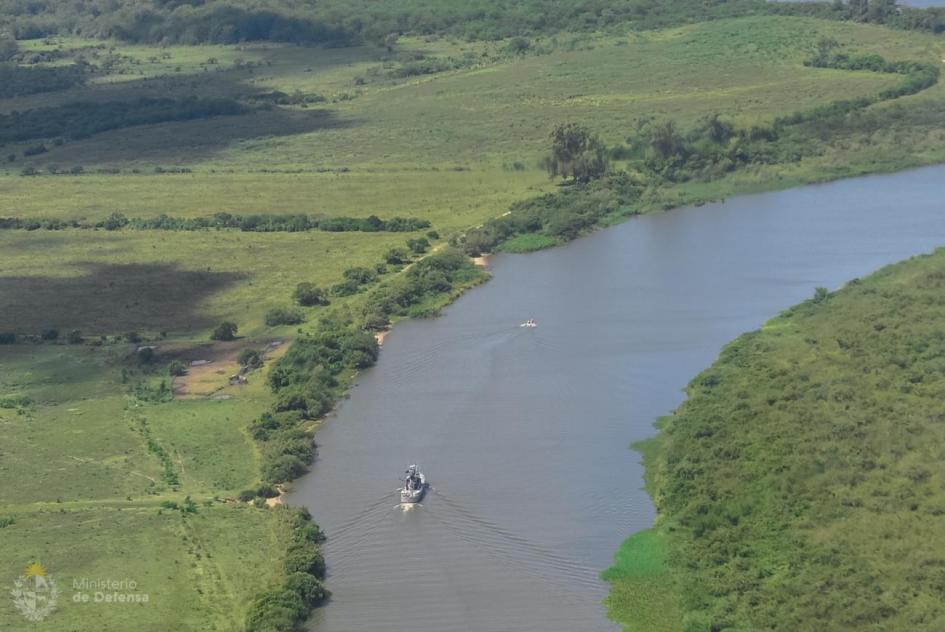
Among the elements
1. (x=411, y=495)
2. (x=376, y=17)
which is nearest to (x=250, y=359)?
(x=411, y=495)

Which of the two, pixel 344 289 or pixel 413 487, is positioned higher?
pixel 344 289

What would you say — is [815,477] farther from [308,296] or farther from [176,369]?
[308,296]

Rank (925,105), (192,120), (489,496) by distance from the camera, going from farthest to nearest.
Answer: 1. (192,120)
2. (925,105)
3. (489,496)

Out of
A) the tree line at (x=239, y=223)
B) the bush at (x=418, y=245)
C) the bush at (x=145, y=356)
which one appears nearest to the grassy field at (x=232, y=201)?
the bush at (x=145, y=356)

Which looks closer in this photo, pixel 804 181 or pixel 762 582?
pixel 762 582

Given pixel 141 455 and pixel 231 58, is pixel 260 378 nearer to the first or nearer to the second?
pixel 141 455

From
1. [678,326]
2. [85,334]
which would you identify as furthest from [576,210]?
[85,334]
